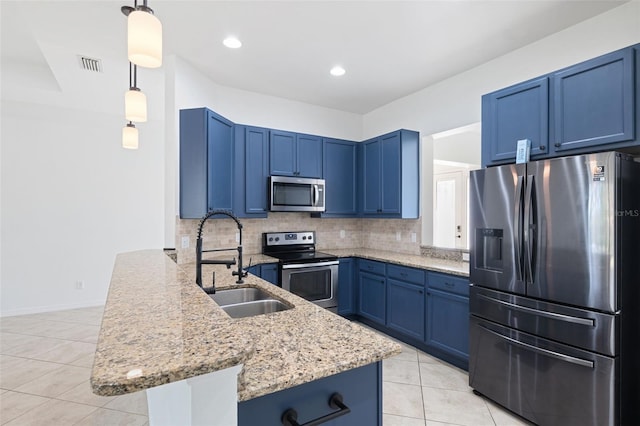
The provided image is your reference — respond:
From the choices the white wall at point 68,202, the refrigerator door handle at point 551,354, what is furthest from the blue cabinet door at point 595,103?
the white wall at point 68,202

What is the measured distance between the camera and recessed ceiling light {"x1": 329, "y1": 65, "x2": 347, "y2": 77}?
3240 millimetres

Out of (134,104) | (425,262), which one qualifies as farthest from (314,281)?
(134,104)

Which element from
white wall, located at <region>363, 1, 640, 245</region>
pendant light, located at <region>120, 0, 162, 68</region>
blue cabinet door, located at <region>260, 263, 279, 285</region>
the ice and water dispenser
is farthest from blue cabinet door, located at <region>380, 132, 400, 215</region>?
pendant light, located at <region>120, 0, 162, 68</region>

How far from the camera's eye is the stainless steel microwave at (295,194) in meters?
3.70

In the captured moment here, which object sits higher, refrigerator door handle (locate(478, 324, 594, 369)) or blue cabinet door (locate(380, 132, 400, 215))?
blue cabinet door (locate(380, 132, 400, 215))

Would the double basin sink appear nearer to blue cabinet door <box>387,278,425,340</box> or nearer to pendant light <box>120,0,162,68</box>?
pendant light <box>120,0,162,68</box>

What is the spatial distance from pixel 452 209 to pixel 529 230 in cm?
361

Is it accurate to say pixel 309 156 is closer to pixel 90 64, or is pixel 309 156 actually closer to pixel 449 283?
pixel 449 283

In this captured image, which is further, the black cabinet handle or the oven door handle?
the oven door handle

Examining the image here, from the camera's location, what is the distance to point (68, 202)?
4.50m

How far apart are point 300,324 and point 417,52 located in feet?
8.93

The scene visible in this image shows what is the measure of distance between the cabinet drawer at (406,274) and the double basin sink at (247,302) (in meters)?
1.79

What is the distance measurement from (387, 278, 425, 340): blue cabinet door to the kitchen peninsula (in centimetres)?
194

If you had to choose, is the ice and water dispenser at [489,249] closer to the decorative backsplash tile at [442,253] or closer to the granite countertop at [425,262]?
the granite countertop at [425,262]
